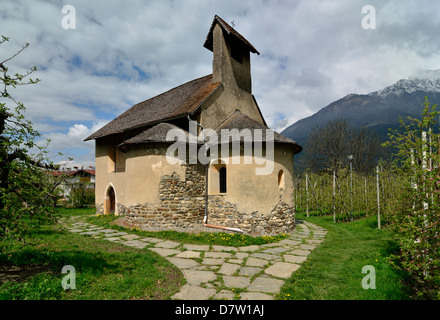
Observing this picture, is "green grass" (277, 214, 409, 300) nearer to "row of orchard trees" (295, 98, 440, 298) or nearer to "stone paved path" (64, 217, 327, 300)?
"stone paved path" (64, 217, 327, 300)

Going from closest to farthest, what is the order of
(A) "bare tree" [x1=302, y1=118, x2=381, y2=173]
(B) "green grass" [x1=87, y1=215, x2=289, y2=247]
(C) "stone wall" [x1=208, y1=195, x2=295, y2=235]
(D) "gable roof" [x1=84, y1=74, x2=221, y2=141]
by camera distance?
1. (B) "green grass" [x1=87, y1=215, x2=289, y2=247]
2. (C) "stone wall" [x1=208, y1=195, x2=295, y2=235]
3. (D) "gable roof" [x1=84, y1=74, x2=221, y2=141]
4. (A) "bare tree" [x1=302, y1=118, x2=381, y2=173]

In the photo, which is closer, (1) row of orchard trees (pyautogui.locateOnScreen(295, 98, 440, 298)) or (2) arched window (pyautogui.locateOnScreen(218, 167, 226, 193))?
(1) row of orchard trees (pyautogui.locateOnScreen(295, 98, 440, 298))

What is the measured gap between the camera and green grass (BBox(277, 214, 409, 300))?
4.10 metres

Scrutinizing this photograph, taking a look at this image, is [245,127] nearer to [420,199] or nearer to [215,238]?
[215,238]

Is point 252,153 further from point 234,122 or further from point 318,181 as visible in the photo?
point 318,181

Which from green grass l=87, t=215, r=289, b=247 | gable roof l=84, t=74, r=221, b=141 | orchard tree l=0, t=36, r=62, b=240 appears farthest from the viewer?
gable roof l=84, t=74, r=221, b=141

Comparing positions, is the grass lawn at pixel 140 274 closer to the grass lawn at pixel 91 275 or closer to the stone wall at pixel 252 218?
the grass lawn at pixel 91 275

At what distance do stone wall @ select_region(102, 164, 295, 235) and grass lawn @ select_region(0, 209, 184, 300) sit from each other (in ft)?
9.75

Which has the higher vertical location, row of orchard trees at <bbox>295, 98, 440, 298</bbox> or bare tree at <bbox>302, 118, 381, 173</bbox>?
bare tree at <bbox>302, 118, 381, 173</bbox>

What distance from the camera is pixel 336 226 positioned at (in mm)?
11453

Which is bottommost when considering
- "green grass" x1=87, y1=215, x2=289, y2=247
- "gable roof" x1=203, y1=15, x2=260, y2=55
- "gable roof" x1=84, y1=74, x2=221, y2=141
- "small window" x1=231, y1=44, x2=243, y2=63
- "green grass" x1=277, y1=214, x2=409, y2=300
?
"green grass" x1=87, y1=215, x2=289, y2=247

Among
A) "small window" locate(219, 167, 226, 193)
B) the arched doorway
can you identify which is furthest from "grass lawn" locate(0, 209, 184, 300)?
the arched doorway

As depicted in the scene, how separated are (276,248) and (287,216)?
261 cm

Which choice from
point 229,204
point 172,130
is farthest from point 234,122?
point 229,204
